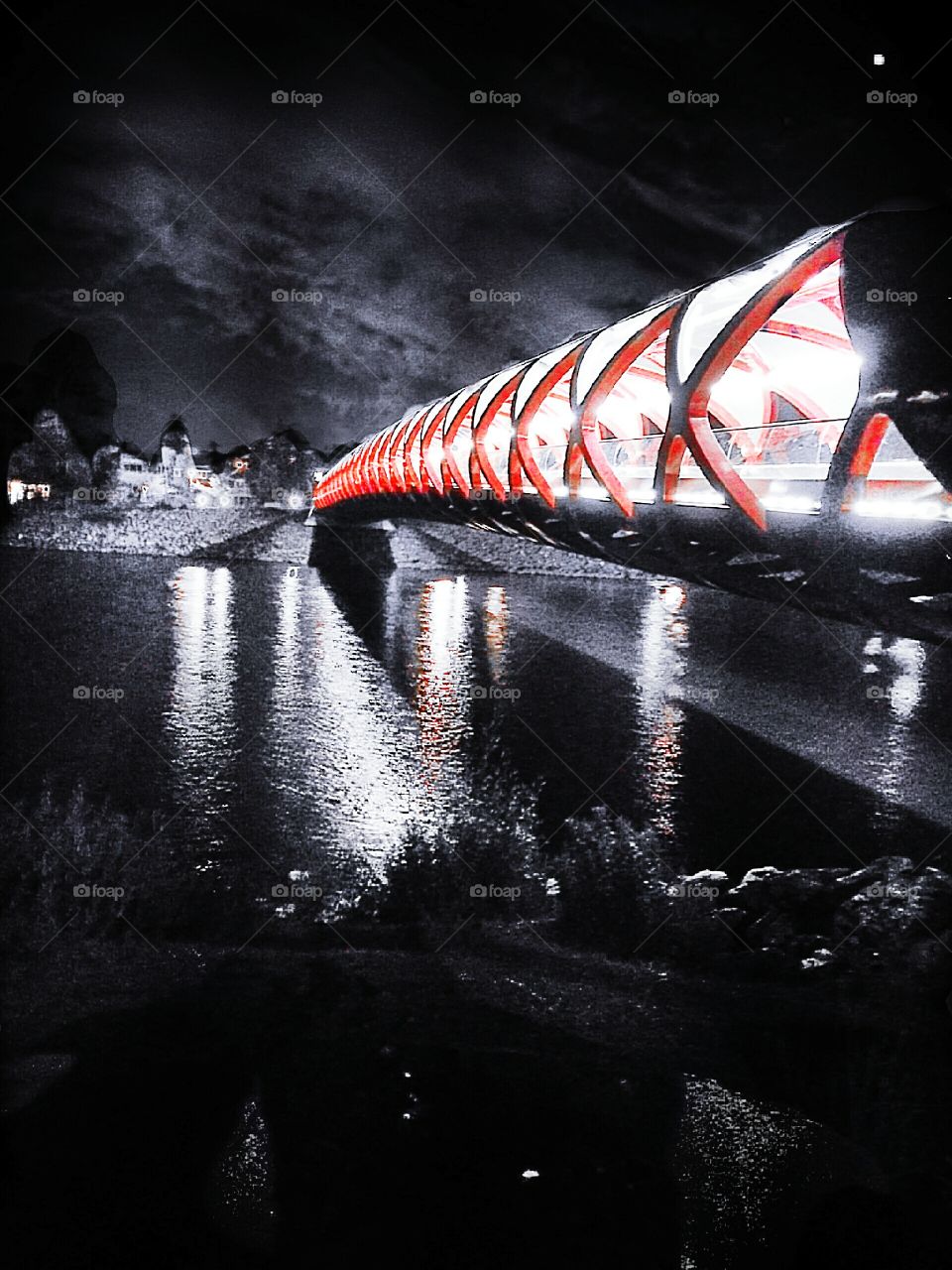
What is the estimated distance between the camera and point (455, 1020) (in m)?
8.16

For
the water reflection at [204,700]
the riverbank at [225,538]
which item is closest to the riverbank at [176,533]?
the riverbank at [225,538]

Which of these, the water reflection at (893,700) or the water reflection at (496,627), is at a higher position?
the water reflection at (496,627)

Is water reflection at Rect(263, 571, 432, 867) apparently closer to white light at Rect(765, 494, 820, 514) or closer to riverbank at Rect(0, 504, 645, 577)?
white light at Rect(765, 494, 820, 514)

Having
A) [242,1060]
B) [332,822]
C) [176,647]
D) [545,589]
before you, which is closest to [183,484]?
[545,589]

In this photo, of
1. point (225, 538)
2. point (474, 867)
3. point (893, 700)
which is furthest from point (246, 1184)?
point (225, 538)

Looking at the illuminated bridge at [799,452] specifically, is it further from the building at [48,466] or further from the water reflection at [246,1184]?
the building at [48,466]

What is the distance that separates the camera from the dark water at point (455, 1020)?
225 inches

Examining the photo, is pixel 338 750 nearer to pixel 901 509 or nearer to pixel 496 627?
pixel 496 627

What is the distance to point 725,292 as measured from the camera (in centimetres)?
392

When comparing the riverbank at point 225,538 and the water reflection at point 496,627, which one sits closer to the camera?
the water reflection at point 496,627

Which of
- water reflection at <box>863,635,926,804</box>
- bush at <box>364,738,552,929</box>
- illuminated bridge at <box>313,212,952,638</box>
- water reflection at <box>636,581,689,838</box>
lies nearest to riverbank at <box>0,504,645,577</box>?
water reflection at <box>636,581,689,838</box>

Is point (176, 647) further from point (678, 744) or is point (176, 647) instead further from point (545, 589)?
point (545, 589)

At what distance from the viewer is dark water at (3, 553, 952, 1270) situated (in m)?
5.71

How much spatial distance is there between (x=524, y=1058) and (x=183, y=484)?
42.8 meters
